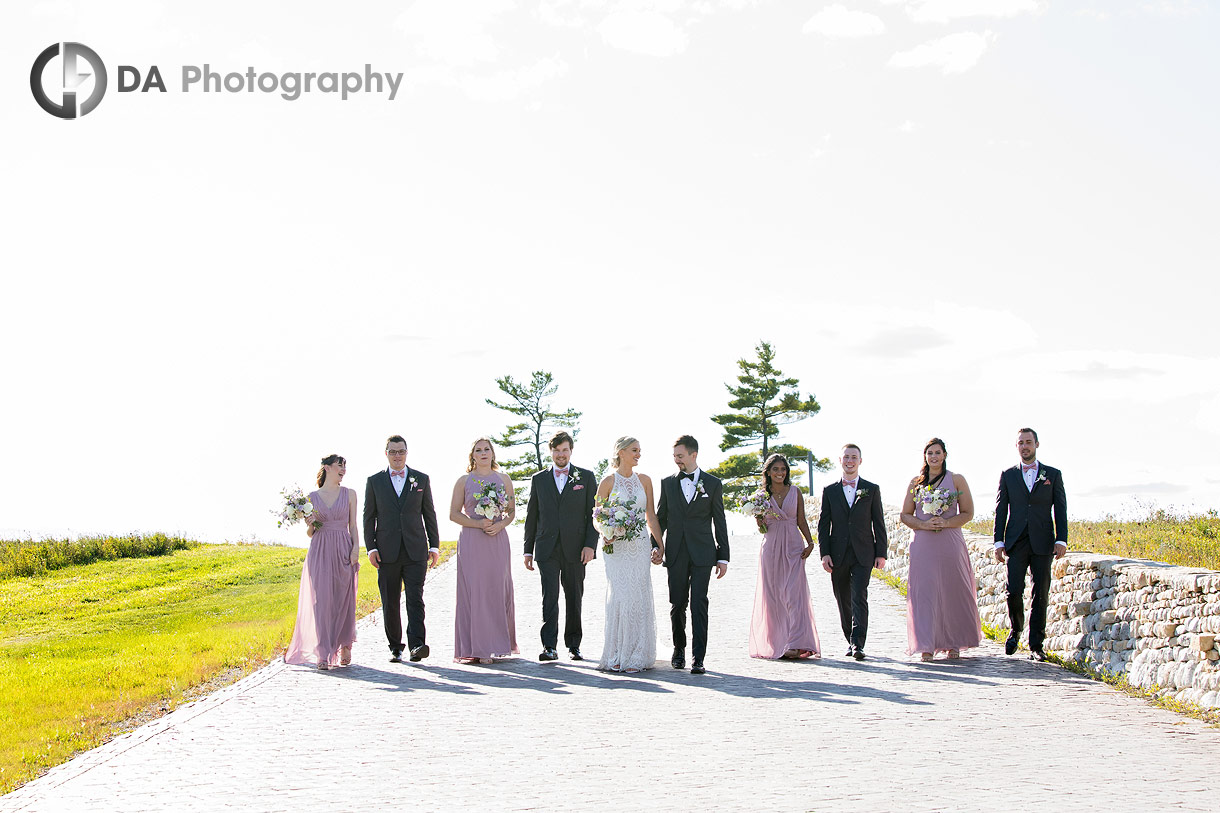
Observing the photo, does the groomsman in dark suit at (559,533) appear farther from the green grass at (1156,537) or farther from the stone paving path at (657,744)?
the green grass at (1156,537)

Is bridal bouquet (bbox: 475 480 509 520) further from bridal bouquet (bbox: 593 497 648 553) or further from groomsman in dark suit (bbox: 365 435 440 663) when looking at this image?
bridal bouquet (bbox: 593 497 648 553)

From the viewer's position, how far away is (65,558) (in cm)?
3472

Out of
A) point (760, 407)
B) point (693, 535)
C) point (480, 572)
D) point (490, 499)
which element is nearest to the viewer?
point (693, 535)

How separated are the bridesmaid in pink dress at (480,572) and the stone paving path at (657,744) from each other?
311mm

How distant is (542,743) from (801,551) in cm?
521

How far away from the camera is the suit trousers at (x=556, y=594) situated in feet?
41.8

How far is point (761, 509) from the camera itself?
12992 millimetres

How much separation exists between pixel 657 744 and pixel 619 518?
3.46 metres

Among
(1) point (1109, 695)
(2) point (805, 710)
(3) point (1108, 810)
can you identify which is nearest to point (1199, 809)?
(3) point (1108, 810)

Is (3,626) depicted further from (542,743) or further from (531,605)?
(542,743)

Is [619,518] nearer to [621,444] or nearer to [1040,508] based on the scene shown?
[621,444]

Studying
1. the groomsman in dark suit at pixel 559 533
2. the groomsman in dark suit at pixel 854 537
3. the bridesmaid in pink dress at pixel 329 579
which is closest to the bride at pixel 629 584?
the groomsman in dark suit at pixel 559 533

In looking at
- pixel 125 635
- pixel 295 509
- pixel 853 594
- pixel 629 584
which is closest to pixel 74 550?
pixel 125 635

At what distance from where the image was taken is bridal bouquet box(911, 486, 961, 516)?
1272 centimetres
